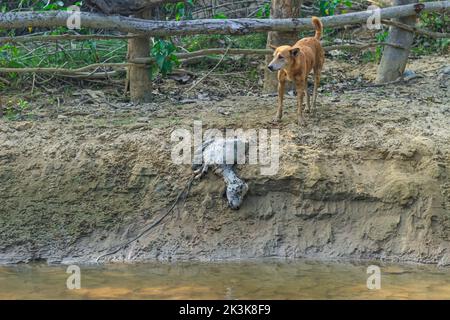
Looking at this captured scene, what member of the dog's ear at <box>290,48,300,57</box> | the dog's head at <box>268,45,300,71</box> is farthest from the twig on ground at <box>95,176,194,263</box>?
the dog's ear at <box>290,48,300,57</box>

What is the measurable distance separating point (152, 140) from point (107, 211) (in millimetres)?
901

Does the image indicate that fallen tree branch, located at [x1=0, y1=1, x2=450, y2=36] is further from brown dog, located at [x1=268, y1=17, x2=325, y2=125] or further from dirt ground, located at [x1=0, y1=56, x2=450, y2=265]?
dirt ground, located at [x1=0, y1=56, x2=450, y2=265]

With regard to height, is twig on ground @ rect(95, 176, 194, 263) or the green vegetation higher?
the green vegetation

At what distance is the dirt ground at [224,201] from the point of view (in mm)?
7371

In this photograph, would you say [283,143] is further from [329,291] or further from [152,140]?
[329,291]

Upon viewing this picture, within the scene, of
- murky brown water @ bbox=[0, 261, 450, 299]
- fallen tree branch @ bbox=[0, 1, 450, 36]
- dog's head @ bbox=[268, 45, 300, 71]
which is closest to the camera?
murky brown water @ bbox=[0, 261, 450, 299]

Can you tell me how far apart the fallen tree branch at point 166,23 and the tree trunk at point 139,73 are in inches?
19.2

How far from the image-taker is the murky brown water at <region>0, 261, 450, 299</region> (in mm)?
6340

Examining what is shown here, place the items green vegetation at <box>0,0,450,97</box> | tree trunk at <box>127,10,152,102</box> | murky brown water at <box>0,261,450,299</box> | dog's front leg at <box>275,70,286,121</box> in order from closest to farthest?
murky brown water at <box>0,261,450,299</box>, dog's front leg at <box>275,70,286,121</box>, tree trunk at <box>127,10,152,102</box>, green vegetation at <box>0,0,450,97</box>

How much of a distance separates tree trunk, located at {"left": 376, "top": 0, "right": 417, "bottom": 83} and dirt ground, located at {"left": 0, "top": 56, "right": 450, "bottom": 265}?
1.55m

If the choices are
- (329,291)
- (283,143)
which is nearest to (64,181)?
(283,143)

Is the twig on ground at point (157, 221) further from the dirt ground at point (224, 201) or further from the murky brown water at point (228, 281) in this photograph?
the murky brown water at point (228, 281)

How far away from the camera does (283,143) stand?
7887 millimetres

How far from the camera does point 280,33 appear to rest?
935cm
